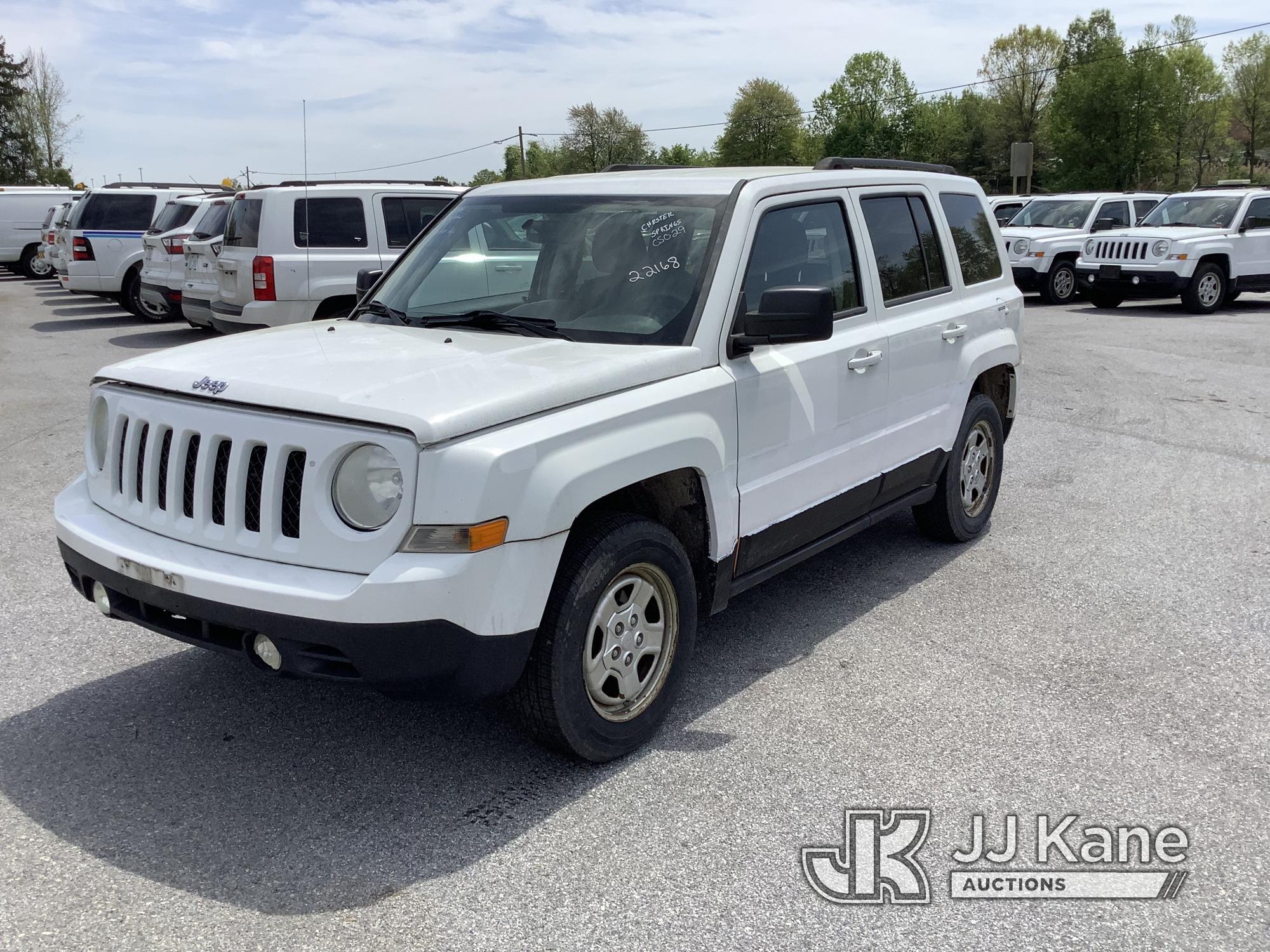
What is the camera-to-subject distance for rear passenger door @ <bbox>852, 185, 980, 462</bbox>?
5168 millimetres

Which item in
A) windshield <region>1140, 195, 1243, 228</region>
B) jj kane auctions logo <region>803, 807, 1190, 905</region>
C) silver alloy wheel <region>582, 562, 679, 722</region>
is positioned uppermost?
windshield <region>1140, 195, 1243, 228</region>

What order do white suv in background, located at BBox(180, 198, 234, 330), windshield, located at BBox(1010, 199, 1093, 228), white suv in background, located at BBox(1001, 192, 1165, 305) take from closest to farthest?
white suv in background, located at BBox(180, 198, 234, 330) < white suv in background, located at BBox(1001, 192, 1165, 305) < windshield, located at BBox(1010, 199, 1093, 228)

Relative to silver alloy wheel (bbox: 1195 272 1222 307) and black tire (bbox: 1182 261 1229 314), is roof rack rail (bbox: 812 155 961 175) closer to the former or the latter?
black tire (bbox: 1182 261 1229 314)

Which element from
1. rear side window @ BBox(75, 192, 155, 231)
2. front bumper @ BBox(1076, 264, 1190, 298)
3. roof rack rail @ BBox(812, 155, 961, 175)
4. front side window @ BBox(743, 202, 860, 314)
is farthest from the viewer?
rear side window @ BBox(75, 192, 155, 231)

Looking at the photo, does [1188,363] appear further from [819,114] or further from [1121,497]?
[819,114]

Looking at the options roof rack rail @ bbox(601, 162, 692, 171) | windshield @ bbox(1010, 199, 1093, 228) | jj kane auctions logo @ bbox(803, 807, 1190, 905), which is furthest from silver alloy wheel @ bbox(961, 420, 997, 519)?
A: windshield @ bbox(1010, 199, 1093, 228)

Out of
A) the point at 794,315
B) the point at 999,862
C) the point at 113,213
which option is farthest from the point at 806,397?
the point at 113,213

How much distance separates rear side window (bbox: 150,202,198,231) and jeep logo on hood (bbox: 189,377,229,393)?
15214 mm

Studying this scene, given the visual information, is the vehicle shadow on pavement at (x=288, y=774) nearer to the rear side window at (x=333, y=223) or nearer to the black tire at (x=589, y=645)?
the black tire at (x=589, y=645)

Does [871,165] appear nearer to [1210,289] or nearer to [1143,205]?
[1210,289]

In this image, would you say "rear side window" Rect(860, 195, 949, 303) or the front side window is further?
"rear side window" Rect(860, 195, 949, 303)

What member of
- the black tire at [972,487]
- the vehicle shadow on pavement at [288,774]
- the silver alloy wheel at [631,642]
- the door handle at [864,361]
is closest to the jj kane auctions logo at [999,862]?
the vehicle shadow on pavement at [288,774]

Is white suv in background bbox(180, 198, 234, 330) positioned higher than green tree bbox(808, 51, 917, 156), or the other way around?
green tree bbox(808, 51, 917, 156)

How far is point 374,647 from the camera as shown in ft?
10.3
